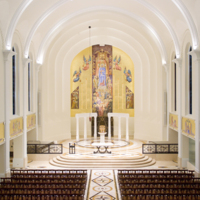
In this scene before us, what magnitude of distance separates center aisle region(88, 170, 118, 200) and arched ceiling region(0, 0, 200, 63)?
8121 millimetres

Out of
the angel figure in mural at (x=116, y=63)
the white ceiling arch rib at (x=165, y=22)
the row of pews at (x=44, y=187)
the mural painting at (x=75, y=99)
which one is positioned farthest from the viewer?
the angel figure in mural at (x=116, y=63)

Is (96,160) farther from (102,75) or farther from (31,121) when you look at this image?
(102,75)

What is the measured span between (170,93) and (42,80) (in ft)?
32.5

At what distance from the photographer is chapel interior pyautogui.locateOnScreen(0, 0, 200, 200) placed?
39.0 ft

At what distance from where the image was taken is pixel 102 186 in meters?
12.4

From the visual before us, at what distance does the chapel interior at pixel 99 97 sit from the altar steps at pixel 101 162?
0.21ft

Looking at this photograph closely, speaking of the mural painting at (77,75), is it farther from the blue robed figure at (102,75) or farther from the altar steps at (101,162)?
the altar steps at (101,162)

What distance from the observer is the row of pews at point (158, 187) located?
9180mm

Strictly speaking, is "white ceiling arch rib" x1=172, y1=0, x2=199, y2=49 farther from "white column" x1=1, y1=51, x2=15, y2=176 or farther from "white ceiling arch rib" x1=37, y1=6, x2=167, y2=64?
"white column" x1=1, y1=51, x2=15, y2=176

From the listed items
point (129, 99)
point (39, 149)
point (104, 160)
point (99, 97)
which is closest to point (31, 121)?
point (39, 149)

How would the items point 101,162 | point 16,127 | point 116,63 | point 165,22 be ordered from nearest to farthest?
point 16,127, point 165,22, point 101,162, point 116,63

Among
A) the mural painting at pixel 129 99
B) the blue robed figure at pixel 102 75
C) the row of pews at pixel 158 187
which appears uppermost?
the blue robed figure at pixel 102 75

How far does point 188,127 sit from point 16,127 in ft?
32.4

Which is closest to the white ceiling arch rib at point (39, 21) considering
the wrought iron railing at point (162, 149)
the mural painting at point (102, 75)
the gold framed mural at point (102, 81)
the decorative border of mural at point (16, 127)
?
the decorative border of mural at point (16, 127)
